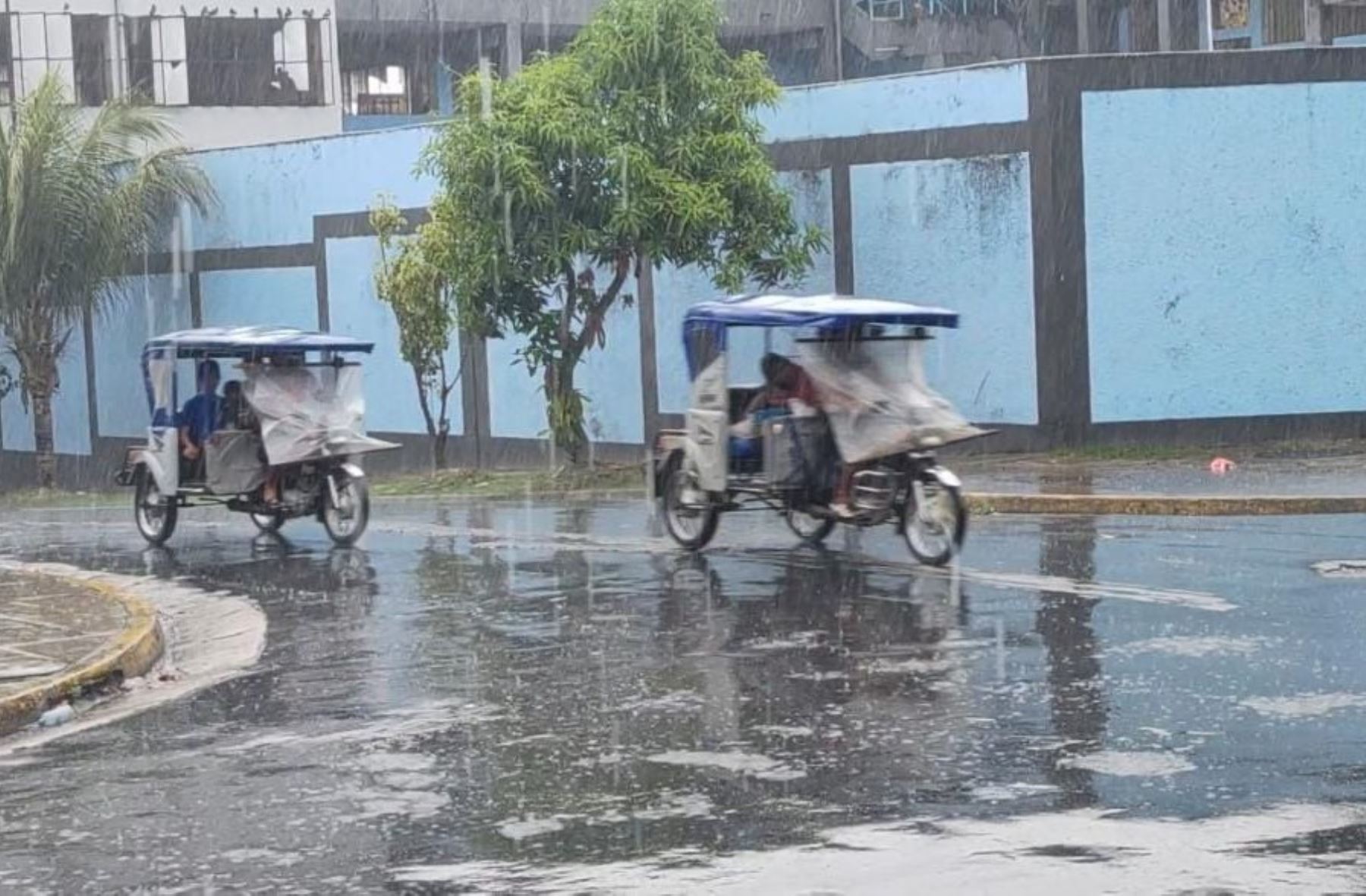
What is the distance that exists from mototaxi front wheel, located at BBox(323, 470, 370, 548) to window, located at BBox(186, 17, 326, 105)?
997 inches

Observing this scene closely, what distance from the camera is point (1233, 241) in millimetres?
24047

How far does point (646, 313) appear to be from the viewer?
28.6 meters

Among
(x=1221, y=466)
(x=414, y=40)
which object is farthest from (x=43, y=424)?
(x=1221, y=466)

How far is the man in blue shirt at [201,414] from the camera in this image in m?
20.5

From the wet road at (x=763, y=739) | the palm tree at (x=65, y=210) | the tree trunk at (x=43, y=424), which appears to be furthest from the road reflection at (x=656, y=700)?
the tree trunk at (x=43, y=424)

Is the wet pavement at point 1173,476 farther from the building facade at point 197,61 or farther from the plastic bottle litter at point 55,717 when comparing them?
the building facade at point 197,61

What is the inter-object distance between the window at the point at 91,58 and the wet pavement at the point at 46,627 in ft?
87.5

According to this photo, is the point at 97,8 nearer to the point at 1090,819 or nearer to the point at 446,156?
the point at 446,156

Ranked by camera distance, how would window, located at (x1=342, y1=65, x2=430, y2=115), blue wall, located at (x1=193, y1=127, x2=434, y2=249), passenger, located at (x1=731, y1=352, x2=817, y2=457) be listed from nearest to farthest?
passenger, located at (x1=731, y1=352, x2=817, y2=457)
blue wall, located at (x1=193, y1=127, x2=434, y2=249)
window, located at (x1=342, y1=65, x2=430, y2=115)

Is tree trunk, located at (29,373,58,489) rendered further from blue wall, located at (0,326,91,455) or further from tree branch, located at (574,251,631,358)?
tree branch, located at (574,251,631,358)

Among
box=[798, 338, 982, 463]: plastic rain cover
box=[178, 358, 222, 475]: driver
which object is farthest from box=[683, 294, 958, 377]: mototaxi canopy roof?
box=[178, 358, 222, 475]: driver

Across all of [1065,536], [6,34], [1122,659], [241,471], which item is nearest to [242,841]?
[1122,659]

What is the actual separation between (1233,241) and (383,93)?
105ft

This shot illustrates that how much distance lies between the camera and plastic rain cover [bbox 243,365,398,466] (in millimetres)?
19484
